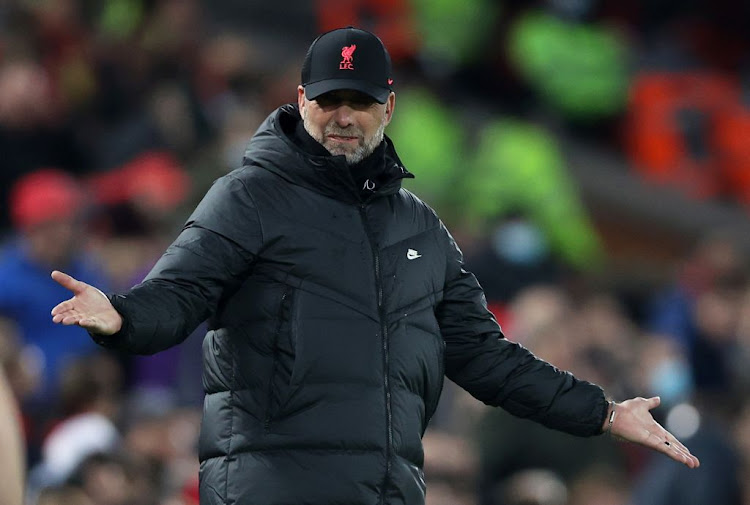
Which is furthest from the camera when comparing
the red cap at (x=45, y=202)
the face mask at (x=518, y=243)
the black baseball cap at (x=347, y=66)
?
the face mask at (x=518, y=243)

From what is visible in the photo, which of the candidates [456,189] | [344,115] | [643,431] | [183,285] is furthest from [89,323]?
[456,189]

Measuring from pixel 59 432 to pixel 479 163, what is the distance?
4670 millimetres

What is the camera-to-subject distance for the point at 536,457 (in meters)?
8.47

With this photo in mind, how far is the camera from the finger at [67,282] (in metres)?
4.29

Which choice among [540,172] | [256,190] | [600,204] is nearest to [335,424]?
[256,190]

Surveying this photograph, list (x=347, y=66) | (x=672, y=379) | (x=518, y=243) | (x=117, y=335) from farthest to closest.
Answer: (x=518, y=243)
(x=672, y=379)
(x=347, y=66)
(x=117, y=335)

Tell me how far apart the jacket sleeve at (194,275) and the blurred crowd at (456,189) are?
7.65 ft

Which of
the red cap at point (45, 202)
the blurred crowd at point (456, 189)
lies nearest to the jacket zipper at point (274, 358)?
the blurred crowd at point (456, 189)

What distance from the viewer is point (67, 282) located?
14.2 feet

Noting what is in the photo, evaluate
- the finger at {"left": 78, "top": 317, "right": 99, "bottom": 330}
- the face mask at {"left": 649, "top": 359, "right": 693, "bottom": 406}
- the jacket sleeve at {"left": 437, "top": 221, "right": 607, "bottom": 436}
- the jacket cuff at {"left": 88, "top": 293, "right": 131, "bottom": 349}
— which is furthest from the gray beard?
the face mask at {"left": 649, "top": 359, "right": 693, "bottom": 406}

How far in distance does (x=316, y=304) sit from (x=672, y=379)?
18.8 ft

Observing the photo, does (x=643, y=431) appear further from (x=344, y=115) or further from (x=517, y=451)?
(x=517, y=451)

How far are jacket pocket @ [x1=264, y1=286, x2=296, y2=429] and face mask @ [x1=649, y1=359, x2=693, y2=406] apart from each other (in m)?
5.24

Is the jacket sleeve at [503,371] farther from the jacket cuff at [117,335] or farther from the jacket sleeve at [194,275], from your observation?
the jacket cuff at [117,335]
